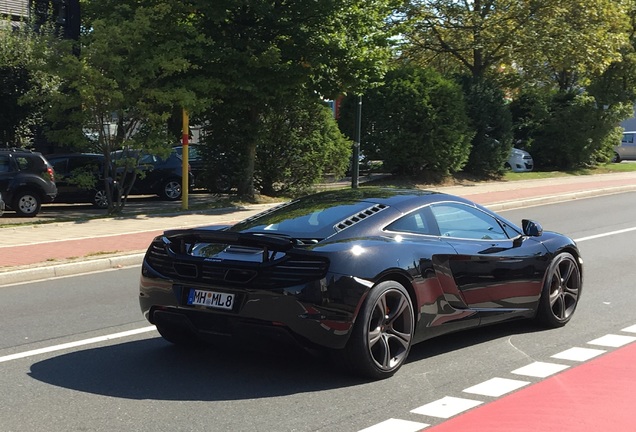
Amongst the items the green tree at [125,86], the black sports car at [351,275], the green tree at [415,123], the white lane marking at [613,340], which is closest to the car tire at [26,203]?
the green tree at [125,86]

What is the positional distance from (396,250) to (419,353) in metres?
1.13

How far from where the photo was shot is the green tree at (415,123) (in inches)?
1060

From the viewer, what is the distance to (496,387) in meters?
6.16

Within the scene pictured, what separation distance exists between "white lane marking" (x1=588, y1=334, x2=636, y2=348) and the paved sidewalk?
23.6 feet

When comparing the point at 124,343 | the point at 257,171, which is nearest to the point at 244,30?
the point at 257,171

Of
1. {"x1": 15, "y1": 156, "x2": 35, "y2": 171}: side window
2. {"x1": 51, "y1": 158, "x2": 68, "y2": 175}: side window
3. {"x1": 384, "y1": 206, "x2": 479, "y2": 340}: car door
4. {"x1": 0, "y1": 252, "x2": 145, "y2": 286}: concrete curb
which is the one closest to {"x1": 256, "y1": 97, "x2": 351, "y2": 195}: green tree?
{"x1": 51, "y1": 158, "x2": 68, "y2": 175}: side window

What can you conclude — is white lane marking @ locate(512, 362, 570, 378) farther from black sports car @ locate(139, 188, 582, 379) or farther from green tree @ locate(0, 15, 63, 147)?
green tree @ locate(0, 15, 63, 147)

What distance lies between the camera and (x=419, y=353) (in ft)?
23.8

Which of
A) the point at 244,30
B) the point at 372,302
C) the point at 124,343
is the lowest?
the point at 124,343

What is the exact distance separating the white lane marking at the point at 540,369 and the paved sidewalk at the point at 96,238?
7047 millimetres

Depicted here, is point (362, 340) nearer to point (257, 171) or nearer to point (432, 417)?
point (432, 417)

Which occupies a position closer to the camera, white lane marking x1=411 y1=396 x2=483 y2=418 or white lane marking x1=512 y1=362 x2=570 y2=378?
white lane marking x1=411 y1=396 x2=483 y2=418

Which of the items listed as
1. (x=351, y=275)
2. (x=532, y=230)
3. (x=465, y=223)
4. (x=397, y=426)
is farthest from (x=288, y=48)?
(x=397, y=426)

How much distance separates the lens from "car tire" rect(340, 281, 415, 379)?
6.18m
